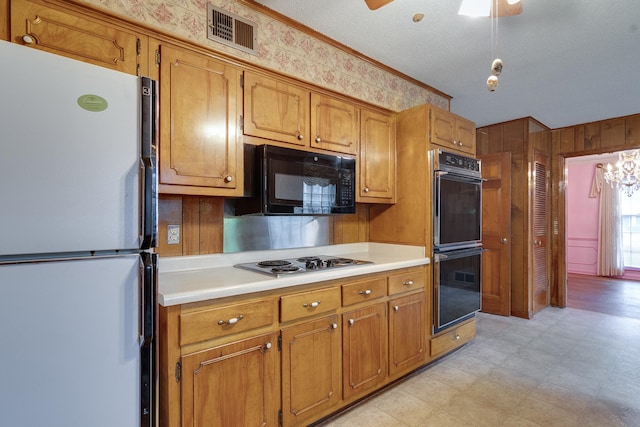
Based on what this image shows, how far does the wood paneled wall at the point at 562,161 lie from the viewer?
4.18m

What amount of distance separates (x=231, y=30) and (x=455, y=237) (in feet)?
7.50

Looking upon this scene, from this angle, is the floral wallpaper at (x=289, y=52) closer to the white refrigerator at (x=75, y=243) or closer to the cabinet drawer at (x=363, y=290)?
the white refrigerator at (x=75, y=243)

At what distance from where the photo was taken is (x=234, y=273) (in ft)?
5.99

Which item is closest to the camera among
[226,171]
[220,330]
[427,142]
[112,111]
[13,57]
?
[13,57]

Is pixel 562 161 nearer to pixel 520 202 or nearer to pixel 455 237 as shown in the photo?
pixel 520 202

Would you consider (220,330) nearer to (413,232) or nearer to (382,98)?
(413,232)

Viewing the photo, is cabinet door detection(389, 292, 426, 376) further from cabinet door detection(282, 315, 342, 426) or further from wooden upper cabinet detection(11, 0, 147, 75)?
wooden upper cabinet detection(11, 0, 147, 75)

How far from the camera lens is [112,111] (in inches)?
45.1

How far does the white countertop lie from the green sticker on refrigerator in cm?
74

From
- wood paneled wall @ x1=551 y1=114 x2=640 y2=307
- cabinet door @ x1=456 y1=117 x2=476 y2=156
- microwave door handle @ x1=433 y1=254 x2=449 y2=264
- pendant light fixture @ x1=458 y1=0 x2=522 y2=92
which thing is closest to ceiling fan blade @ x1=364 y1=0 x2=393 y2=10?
pendant light fixture @ x1=458 y1=0 x2=522 y2=92

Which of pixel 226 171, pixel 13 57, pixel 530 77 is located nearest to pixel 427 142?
pixel 530 77

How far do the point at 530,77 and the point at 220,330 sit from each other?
3348 millimetres

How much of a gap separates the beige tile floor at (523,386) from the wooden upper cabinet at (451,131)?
1.86m

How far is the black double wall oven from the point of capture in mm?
2561
